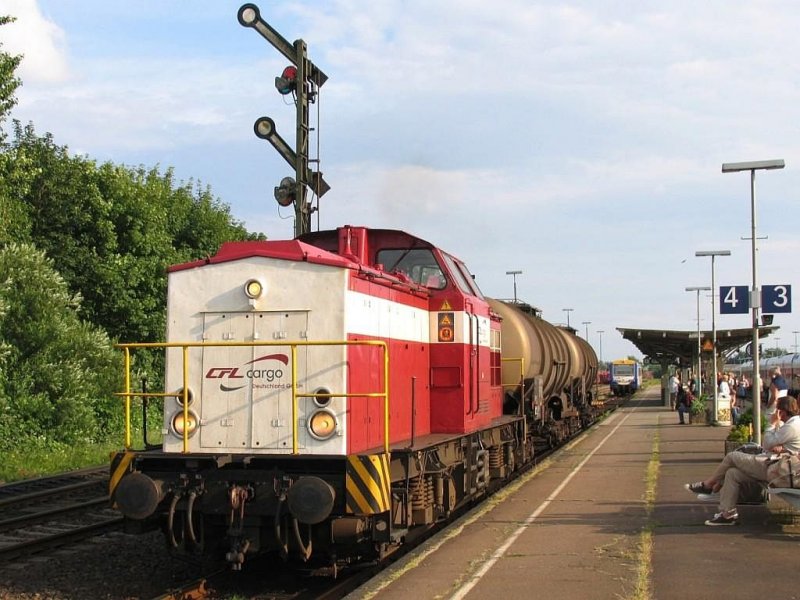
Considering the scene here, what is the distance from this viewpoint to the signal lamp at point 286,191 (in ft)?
47.4

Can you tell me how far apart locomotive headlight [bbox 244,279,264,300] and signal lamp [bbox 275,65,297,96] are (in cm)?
746

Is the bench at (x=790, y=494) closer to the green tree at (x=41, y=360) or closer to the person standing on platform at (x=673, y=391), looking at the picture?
the green tree at (x=41, y=360)

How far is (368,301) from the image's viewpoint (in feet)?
27.5

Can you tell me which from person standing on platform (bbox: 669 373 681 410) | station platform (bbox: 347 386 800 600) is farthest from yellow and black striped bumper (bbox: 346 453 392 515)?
person standing on platform (bbox: 669 373 681 410)

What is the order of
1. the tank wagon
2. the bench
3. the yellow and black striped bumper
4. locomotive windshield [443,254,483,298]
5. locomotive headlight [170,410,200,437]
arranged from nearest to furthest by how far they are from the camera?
the yellow and black striped bumper < the tank wagon < locomotive headlight [170,410,200,437] < the bench < locomotive windshield [443,254,483,298]

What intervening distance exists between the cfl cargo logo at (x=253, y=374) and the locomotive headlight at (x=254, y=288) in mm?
562

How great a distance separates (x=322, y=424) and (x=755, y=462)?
469cm

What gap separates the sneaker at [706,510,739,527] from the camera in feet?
30.1

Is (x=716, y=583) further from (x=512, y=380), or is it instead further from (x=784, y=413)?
(x=512, y=380)

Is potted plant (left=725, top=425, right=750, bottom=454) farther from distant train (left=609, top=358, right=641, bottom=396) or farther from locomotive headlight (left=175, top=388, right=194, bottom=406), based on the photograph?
distant train (left=609, top=358, right=641, bottom=396)

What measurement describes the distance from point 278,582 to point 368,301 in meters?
2.80

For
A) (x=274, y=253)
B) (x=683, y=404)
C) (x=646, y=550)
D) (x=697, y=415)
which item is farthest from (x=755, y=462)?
(x=683, y=404)

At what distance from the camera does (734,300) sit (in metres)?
16.9

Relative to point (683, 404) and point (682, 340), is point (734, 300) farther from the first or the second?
point (682, 340)
